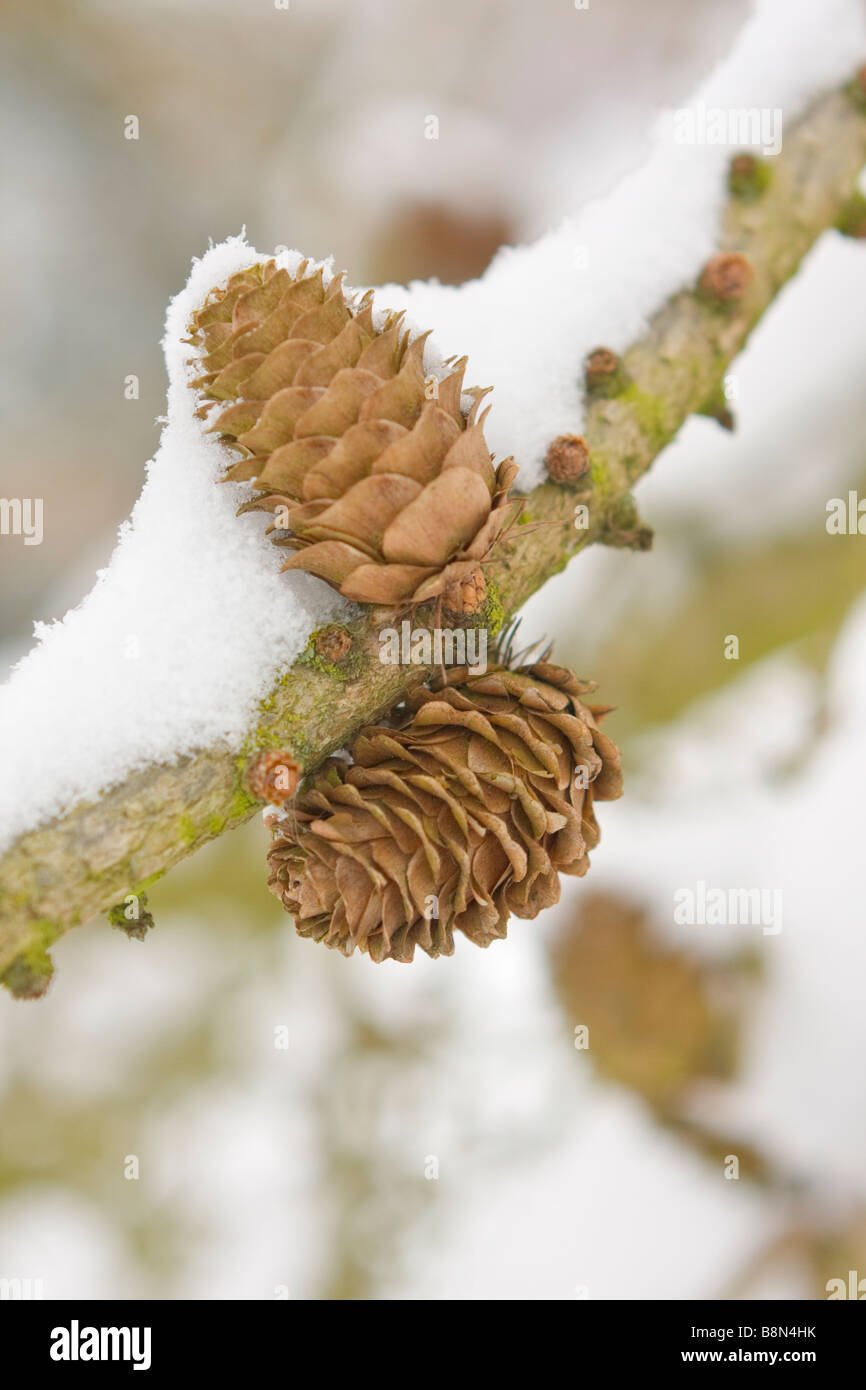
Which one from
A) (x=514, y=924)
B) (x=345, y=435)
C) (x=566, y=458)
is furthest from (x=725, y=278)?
(x=514, y=924)

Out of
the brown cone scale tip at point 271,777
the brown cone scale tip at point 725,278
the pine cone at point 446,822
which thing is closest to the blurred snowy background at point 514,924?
the brown cone scale tip at point 725,278

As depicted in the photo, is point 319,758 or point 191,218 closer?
point 319,758

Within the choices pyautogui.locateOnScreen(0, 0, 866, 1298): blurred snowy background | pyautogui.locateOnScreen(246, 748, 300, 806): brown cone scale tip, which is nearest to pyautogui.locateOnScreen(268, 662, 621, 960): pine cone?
pyautogui.locateOnScreen(246, 748, 300, 806): brown cone scale tip

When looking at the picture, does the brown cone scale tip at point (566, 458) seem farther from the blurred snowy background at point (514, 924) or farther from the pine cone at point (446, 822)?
the blurred snowy background at point (514, 924)

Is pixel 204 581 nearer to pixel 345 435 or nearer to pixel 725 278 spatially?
pixel 345 435
